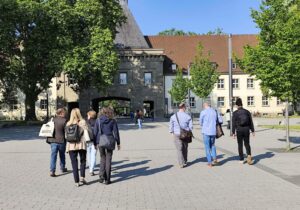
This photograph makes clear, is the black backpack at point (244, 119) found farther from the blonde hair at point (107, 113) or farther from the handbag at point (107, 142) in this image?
the handbag at point (107, 142)

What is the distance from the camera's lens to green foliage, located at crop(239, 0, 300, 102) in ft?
59.9

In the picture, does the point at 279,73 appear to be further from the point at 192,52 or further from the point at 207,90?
the point at 192,52

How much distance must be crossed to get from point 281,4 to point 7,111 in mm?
55165

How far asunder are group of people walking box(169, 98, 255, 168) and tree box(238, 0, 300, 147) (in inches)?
179

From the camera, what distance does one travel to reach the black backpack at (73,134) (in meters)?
10.7

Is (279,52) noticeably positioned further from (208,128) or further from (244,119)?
(208,128)

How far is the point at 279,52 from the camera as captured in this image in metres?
18.3

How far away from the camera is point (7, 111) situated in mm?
68938

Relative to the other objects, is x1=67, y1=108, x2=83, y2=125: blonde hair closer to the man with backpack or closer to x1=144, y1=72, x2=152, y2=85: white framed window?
the man with backpack

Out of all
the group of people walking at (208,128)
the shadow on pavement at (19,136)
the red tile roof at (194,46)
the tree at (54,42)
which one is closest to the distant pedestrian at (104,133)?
the group of people walking at (208,128)

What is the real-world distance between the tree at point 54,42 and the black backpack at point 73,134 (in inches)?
1220

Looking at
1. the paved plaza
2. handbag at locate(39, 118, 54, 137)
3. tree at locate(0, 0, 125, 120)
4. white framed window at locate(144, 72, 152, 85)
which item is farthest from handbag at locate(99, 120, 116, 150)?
white framed window at locate(144, 72, 152, 85)

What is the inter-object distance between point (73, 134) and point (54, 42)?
33.6 m

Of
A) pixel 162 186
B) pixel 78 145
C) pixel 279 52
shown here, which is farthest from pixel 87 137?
pixel 279 52
